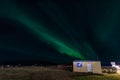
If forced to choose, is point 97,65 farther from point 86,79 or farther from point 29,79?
point 29,79

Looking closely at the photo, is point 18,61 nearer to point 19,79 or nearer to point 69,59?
point 69,59

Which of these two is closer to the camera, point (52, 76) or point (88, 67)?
point (52, 76)

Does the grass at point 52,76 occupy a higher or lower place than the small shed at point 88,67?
lower

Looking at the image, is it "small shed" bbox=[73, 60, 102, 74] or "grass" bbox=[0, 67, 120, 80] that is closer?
"grass" bbox=[0, 67, 120, 80]

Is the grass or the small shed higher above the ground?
the small shed

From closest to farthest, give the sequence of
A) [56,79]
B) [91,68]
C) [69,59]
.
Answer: [56,79]
[91,68]
[69,59]

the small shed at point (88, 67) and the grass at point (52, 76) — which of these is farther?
the small shed at point (88, 67)

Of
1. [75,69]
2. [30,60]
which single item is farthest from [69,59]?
[75,69]

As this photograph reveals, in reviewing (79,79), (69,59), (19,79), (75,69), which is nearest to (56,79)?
(79,79)

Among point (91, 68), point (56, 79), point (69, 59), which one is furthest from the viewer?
point (69, 59)

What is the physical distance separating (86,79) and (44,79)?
8.43 metres

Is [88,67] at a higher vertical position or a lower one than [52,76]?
higher

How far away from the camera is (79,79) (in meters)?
30.2

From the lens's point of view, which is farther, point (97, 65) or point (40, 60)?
point (40, 60)
